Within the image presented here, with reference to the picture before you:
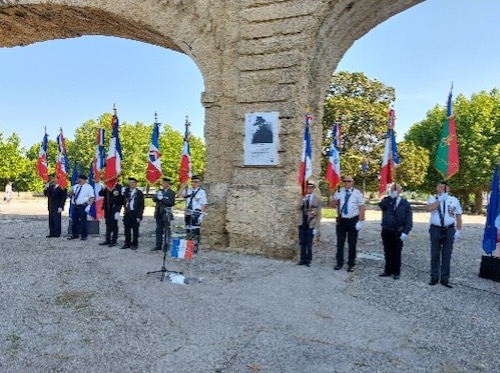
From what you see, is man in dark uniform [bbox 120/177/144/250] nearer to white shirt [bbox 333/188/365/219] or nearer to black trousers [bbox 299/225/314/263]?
black trousers [bbox 299/225/314/263]

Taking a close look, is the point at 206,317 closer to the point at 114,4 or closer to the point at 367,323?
the point at 367,323

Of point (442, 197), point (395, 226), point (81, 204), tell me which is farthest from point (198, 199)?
point (442, 197)

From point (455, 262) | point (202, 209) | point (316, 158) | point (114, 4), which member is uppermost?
point (114, 4)

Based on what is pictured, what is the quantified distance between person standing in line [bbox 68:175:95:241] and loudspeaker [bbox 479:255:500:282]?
27.7ft

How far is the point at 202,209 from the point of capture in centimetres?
874

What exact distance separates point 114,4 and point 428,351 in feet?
32.6

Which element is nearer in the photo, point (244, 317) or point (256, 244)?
point (244, 317)

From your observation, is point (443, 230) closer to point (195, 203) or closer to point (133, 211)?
point (195, 203)

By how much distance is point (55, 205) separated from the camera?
33.5 feet

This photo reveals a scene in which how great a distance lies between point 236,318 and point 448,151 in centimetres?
469

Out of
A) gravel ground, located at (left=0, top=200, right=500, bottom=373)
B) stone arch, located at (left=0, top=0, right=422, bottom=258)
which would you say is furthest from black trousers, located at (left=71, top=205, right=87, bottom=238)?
stone arch, located at (left=0, top=0, right=422, bottom=258)

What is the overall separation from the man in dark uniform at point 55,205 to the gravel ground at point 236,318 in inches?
111

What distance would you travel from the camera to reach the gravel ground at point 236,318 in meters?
3.55

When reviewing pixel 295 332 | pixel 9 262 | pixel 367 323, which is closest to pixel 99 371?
pixel 295 332
